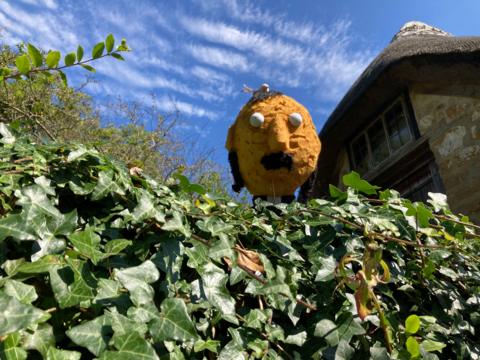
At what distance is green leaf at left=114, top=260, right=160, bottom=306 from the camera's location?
76cm

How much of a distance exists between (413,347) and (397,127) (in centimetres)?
552

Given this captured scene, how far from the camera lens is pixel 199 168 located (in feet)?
29.4

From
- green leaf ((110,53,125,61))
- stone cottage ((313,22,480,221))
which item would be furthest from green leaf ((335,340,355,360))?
stone cottage ((313,22,480,221))

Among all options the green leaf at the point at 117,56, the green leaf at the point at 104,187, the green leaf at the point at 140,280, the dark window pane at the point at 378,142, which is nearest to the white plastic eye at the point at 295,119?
the green leaf at the point at 117,56

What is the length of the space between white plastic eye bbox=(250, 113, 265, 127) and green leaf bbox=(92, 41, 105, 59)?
160 centimetres

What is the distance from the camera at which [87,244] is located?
2.62ft

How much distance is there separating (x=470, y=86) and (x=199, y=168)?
5705mm

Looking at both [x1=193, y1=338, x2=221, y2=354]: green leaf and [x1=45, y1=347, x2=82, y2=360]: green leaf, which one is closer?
[x1=45, y1=347, x2=82, y2=360]: green leaf

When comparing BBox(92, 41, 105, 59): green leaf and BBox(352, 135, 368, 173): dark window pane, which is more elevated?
BBox(352, 135, 368, 173): dark window pane

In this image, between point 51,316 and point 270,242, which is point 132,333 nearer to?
point 51,316

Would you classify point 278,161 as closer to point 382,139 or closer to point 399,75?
point 399,75

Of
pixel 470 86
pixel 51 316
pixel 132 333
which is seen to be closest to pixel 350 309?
pixel 132 333

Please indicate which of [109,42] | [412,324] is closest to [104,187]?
[109,42]

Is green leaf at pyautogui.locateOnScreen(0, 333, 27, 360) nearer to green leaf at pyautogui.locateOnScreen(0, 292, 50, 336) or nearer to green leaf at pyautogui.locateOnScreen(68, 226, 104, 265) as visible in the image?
green leaf at pyautogui.locateOnScreen(0, 292, 50, 336)
